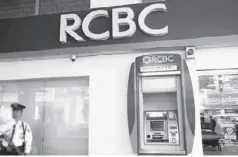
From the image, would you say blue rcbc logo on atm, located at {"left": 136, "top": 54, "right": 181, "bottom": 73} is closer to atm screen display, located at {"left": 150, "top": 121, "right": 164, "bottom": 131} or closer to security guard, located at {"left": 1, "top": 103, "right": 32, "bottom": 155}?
atm screen display, located at {"left": 150, "top": 121, "right": 164, "bottom": 131}

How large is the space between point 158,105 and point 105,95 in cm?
82

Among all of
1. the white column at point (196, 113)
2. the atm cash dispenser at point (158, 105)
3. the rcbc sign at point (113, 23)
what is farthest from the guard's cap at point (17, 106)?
the white column at point (196, 113)

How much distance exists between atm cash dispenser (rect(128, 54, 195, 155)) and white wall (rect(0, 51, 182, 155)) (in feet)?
0.64

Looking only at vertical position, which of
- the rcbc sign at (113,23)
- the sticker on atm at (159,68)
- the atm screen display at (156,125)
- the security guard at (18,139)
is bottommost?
the security guard at (18,139)

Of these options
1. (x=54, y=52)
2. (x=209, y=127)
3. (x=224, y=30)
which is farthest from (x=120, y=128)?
(x=224, y=30)

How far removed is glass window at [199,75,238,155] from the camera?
3.65 meters

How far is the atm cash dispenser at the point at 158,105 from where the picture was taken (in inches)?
144

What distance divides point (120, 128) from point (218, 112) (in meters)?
1.43

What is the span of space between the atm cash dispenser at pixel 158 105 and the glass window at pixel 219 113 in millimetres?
367

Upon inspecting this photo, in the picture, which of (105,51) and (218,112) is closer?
(218,112)

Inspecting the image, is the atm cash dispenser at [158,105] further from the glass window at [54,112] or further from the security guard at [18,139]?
the security guard at [18,139]

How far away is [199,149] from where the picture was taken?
358 centimetres

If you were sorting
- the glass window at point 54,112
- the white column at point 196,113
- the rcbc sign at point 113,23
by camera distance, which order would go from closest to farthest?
1. the white column at point 196,113
2. the rcbc sign at point 113,23
3. the glass window at point 54,112

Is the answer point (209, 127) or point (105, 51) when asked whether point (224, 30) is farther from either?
point (105, 51)
